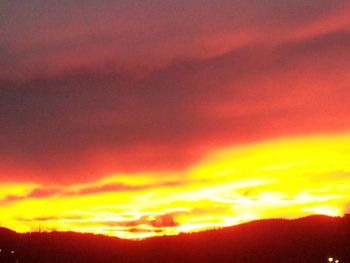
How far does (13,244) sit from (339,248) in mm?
38833

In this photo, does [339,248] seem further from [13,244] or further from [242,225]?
[13,244]

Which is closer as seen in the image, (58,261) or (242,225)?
(58,261)

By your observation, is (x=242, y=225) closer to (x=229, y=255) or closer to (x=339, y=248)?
(x=229, y=255)

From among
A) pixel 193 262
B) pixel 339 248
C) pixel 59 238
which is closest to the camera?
pixel 339 248

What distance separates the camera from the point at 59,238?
95.8 meters

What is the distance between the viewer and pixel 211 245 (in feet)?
309

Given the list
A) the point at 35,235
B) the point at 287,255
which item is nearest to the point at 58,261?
the point at 35,235

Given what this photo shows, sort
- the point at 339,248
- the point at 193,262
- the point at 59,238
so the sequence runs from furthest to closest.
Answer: the point at 59,238, the point at 193,262, the point at 339,248

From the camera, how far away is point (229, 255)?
293 ft

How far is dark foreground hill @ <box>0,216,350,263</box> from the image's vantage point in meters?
84.0

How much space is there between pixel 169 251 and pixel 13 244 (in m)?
19.0

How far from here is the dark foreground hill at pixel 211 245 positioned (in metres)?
84.0

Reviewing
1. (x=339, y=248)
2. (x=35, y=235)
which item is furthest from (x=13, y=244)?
(x=339, y=248)

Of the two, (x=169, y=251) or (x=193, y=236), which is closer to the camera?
(x=169, y=251)
